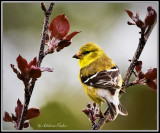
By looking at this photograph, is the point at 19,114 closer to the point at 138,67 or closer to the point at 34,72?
the point at 34,72

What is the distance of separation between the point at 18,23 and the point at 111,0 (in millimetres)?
768

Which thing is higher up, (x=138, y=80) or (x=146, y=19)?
(x=146, y=19)

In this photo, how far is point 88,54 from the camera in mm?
2521

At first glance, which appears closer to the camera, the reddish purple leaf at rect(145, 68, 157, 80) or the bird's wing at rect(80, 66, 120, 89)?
the reddish purple leaf at rect(145, 68, 157, 80)

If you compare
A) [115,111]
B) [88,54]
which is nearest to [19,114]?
[115,111]

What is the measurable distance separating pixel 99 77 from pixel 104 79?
77mm

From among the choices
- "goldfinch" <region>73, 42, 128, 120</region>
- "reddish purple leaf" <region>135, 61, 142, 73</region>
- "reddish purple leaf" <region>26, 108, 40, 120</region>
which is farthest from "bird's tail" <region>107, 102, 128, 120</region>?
"reddish purple leaf" <region>26, 108, 40, 120</region>

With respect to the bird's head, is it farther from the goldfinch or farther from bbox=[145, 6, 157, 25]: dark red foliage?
bbox=[145, 6, 157, 25]: dark red foliage

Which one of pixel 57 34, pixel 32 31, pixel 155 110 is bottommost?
pixel 155 110

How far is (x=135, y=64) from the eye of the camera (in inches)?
50.0

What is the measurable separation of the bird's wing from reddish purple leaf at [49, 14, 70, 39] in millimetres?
895

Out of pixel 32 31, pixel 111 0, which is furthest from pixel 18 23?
pixel 111 0

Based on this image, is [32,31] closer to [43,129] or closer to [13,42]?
[13,42]

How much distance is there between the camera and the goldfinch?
6.11 ft
